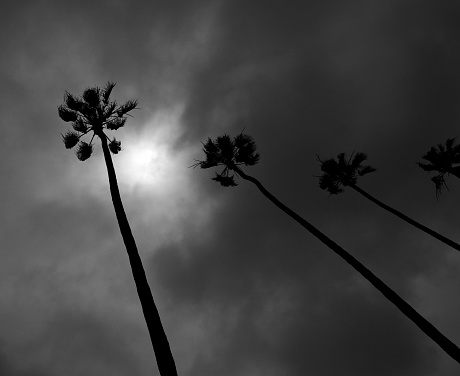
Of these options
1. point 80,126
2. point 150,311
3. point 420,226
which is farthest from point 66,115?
point 420,226

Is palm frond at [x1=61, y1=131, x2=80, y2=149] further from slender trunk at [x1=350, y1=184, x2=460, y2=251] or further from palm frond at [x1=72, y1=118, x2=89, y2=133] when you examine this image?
slender trunk at [x1=350, y1=184, x2=460, y2=251]

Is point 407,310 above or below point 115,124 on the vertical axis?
below

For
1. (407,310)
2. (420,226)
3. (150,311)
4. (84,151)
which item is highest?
(84,151)

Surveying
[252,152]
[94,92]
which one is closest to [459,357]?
[252,152]

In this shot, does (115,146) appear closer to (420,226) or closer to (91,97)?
(91,97)

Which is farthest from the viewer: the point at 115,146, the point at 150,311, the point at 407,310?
the point at 115,146

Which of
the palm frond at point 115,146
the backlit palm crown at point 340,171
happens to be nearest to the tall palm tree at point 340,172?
the backlit palm crown at point 340,171

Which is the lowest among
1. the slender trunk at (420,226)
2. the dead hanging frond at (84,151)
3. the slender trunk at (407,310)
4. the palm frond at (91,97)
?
the slender trunk at (407,310)

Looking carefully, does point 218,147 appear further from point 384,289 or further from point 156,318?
point 156,318

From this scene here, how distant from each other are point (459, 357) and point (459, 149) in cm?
1782

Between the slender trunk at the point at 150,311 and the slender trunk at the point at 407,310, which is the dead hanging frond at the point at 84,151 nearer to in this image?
the slender trunk at the point at 150,311

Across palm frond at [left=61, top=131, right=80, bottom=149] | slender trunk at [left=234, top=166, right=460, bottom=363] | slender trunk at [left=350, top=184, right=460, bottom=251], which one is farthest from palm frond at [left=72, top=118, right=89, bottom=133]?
slender trunk at [left=350, top=184, right=460, bottom=251]

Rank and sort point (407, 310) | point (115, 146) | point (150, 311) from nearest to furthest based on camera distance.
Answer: point (150, 311) < point (407, 310) < point (115, 146)

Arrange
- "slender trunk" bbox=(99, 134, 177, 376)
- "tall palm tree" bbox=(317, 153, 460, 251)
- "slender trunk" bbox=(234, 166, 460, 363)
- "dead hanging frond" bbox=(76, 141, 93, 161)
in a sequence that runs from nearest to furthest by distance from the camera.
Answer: "slender trunk" bbox=(99, 134, 177, 376), "slender trunk" bbox=(234, 166, 460, 363), "dead hanging frond" bbox=(76, 141, 93, 161), "tall palm tree" bbox=(317, 153, 460, 251)
